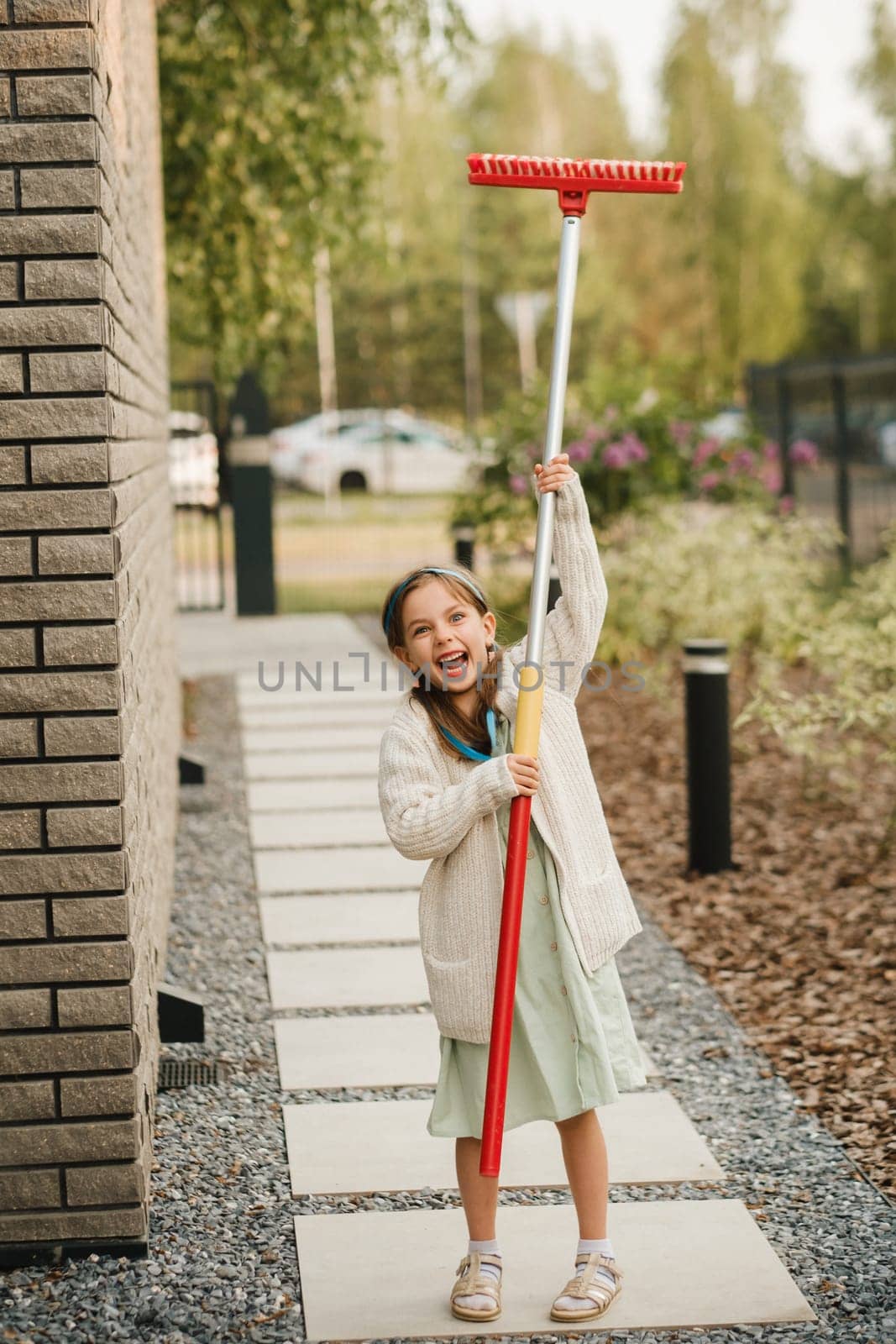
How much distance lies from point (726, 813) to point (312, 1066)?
238 cm

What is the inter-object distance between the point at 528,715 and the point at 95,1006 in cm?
99

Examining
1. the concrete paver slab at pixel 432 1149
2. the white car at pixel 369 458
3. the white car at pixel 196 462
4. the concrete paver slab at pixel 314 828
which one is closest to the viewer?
the concrete paver slab at pixel 432 1149

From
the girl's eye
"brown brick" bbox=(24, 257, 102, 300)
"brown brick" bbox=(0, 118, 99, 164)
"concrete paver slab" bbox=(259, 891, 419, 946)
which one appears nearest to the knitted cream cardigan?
the girl's eye

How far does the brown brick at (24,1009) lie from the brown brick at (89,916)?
0.39 feet

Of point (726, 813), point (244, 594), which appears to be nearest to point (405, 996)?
point (726, 813)

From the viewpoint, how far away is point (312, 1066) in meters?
4.22

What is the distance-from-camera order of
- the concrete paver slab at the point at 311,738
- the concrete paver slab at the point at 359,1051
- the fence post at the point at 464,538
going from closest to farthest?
the concrete paver slab at the point at 359,1051 < the concrete paver slab at the point at 311,738 < the fence post at the point at 464,538

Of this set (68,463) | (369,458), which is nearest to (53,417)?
(68,463)

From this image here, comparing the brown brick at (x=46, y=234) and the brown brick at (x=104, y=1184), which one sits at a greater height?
the brown brick at (x=46, y=234)

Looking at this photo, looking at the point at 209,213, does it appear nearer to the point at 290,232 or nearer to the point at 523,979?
the point at 290,232

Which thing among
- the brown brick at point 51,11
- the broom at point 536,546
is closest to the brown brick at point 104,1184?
the broom at point 536,546

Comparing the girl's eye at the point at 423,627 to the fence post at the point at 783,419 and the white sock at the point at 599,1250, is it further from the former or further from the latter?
the fence post at the point at 783,419

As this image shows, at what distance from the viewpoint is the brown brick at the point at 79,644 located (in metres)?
3.00

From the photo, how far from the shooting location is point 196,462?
49.0ft
